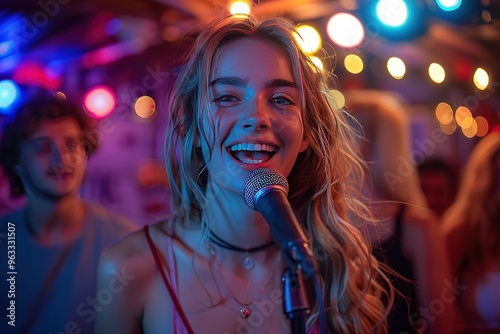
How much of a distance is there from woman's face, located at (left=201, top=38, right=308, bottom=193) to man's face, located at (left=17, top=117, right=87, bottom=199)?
0.62m

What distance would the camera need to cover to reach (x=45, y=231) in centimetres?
199

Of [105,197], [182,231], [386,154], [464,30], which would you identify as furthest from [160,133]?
[464,30]

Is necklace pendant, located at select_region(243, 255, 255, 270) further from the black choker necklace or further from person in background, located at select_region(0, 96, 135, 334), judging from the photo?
person in background, located at select_region(0, 96, 135, 334)

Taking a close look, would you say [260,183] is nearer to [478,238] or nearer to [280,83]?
[280,83]

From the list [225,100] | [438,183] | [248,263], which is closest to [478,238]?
[438,183]

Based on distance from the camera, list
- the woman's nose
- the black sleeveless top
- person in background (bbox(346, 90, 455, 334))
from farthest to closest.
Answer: person in background (bbox(346, 90, 455, 334)) < the black sleeveless top < the woman's nose

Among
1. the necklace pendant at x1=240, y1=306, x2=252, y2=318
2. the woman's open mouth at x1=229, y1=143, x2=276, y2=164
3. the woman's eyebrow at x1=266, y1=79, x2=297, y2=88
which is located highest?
the woman's eyebrow at x1=266, y1=79, x2=297, y2=88

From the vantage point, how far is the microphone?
1.04m

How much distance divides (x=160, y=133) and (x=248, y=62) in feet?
3.55

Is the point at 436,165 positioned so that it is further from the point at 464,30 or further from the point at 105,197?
the point at 105,197

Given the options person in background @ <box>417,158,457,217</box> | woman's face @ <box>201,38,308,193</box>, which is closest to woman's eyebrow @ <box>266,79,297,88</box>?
woman's face @ <box>201,38,308,193</box>

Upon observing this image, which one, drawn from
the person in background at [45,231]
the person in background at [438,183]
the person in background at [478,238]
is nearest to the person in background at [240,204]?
the person in background at [45,231]

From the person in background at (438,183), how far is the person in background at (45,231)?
6.34 ft

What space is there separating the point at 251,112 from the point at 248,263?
1.65 ft
